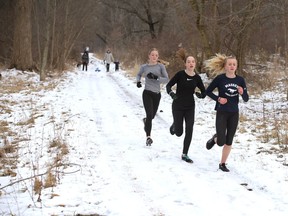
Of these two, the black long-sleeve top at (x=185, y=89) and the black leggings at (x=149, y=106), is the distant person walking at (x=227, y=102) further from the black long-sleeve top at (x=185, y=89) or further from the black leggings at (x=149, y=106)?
the black leggings at (x=149, y=106)

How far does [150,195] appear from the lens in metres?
5.14

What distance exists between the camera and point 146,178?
19.1 feet

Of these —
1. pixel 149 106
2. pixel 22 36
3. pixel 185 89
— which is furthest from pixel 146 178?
pixel 22 36

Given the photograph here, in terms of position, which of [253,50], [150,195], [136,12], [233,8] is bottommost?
[150,195]

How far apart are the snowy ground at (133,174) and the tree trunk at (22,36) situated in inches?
501

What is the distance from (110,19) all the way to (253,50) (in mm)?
38558

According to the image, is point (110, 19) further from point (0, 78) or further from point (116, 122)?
point (116, 122)

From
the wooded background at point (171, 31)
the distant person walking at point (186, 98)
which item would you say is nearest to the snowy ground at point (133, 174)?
the distant person walking at point (186, 98)

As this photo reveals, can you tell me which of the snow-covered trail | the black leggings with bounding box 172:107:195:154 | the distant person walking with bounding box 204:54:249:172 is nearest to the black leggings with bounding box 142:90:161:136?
the snow-covered trail

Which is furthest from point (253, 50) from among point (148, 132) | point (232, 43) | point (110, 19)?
point (110, 19)

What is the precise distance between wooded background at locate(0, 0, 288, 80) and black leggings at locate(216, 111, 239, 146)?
5310 mm

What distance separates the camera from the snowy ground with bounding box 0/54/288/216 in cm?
479

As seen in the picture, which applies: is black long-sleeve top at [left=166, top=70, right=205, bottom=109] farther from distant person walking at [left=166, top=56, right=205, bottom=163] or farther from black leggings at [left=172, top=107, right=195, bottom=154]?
black leggings at [left=172, top=107, right=195, bottom=154]

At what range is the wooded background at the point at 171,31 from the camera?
47.4 ft
